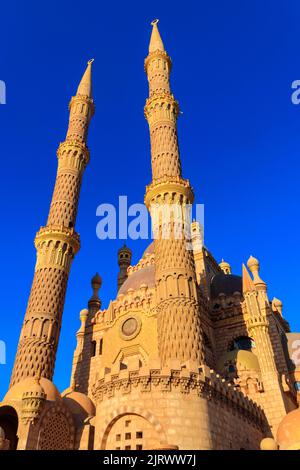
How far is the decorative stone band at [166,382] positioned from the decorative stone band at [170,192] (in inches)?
449

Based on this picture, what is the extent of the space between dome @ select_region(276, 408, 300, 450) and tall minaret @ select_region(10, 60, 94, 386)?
1349cm

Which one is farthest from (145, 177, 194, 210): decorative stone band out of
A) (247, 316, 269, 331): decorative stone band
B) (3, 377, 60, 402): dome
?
(3, 377, 60, 402): dome

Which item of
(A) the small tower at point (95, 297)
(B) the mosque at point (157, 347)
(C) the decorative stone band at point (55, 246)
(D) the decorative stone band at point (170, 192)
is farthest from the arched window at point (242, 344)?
(C) the decorative stone band at point (55, 246)

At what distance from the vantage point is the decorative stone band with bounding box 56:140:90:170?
32.8 metres

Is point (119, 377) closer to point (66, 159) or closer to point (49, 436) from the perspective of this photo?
point (49, 436)

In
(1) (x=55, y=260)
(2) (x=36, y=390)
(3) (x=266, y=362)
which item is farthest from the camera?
(1) (x=55, y=260)

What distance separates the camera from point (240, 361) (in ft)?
78.2

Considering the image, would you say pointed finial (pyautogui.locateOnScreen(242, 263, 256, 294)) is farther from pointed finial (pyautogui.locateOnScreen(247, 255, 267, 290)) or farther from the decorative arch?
the decorative arch

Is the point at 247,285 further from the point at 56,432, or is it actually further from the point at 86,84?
the point at 86,84

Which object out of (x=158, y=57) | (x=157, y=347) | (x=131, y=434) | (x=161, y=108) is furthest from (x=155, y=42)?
(x=131, y=434)

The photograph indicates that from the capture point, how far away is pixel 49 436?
680 inches

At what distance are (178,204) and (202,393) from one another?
12305 mm

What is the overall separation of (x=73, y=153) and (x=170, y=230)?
13689 millimetres

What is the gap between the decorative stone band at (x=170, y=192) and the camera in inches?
992
